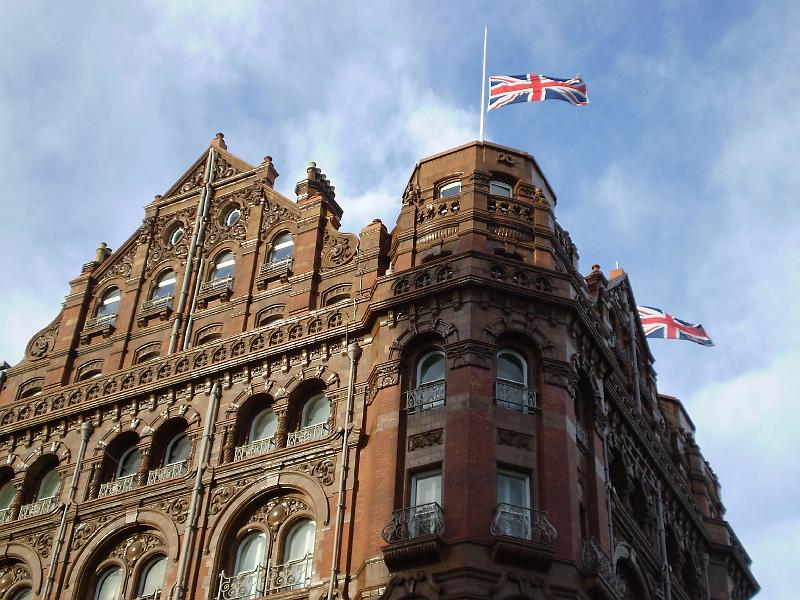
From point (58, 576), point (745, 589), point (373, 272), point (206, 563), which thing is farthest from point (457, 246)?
point (745, 589)

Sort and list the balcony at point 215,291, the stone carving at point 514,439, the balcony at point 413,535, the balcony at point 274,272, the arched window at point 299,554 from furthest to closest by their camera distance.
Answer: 1. the balcony at point 215,291
2. the balcony at point 274,272
3. the arched window at point 299,554
4. the stone carving at point 514,439
5. the balcony at point 413,535

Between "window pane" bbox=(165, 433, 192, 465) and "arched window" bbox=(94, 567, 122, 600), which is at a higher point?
"window pane" bbox=(165, 433, 192, 465)

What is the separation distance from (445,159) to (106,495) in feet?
55.3

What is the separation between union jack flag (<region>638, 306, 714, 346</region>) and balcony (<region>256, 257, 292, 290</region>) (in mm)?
16307

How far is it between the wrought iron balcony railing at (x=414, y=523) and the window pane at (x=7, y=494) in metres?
18.4

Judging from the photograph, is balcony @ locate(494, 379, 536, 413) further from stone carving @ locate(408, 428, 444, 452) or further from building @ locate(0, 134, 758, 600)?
stone carving @ locate(408, 428, 444, 452)

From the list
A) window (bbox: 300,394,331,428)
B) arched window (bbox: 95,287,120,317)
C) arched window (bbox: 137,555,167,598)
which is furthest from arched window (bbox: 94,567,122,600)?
arched window (bbox: 95,287,120,317)

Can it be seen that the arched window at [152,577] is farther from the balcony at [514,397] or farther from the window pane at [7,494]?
the balcony at [514,397]

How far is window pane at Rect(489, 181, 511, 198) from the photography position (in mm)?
48406

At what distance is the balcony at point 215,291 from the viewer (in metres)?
52.0

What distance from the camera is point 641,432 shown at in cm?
4928

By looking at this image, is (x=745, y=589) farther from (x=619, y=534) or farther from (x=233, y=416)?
(x=233, y=416)

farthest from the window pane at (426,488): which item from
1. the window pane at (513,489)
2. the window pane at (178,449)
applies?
the window pane at (178,449)

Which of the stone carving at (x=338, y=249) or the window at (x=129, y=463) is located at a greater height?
the stone carving at (x=338, y=249)
